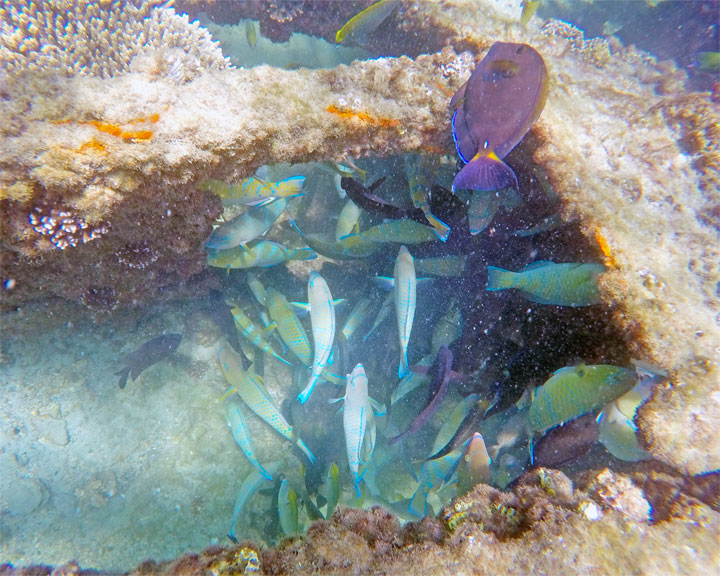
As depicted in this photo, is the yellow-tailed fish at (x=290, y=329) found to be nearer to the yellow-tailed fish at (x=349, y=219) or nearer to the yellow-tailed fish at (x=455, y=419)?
the yellow-tailed fish at (x=349, y=219)

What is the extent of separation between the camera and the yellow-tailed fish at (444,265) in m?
3.36

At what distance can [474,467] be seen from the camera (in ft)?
8.58

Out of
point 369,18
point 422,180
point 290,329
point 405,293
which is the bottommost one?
point 290,329

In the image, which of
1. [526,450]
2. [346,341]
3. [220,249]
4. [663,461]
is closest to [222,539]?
[346,341]

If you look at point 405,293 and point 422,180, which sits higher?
point 422,180

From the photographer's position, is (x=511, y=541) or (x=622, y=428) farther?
(x=622, y=428)

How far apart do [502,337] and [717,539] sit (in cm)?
159

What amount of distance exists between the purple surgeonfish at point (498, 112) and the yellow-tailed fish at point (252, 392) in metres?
2.83

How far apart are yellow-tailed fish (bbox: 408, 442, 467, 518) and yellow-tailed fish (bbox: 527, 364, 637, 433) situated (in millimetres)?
1098

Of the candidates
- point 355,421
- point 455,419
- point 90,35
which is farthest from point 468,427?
point 90,35

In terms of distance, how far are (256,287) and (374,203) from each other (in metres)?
1.58

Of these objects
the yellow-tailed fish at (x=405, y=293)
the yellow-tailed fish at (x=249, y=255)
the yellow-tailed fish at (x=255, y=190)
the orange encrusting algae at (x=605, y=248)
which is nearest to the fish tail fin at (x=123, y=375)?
the yellow-tailed fish at (x=249, y=255)

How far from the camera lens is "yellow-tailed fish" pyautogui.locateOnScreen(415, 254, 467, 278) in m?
3.36

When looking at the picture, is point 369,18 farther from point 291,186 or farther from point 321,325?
point 321,325
